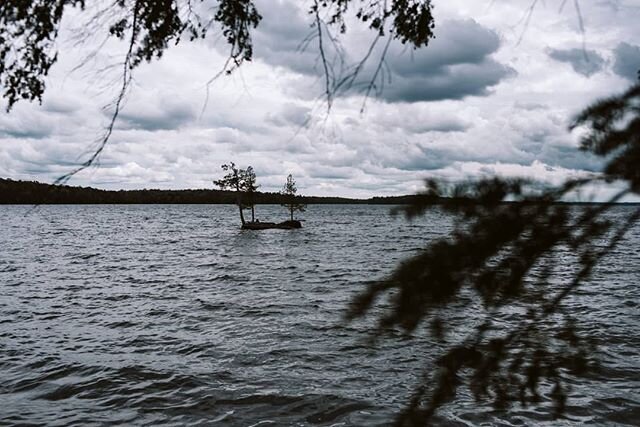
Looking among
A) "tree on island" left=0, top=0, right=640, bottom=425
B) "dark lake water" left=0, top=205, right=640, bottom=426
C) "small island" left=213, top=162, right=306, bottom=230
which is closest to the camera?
"tree on island" left=0, top=0, right=640, bottom=425

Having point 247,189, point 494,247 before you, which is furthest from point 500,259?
point 247,189

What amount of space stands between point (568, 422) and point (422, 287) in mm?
6308

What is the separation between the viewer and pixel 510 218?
2.12m

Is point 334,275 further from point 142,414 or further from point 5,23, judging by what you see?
point 5,23

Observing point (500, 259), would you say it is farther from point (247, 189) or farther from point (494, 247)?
point (247, 189)

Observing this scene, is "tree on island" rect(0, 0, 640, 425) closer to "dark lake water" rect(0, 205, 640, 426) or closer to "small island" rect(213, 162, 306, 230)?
"dark lake water" rect(0, 205, 640, 426)

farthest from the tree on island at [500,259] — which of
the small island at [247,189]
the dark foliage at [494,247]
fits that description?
the small island at [247,189]

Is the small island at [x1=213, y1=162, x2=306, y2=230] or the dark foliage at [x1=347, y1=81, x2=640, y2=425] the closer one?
the dark foliage at [x1=347, y1=81, x2=640, y2=425]

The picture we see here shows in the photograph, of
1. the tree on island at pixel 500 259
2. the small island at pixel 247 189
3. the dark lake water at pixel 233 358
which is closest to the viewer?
the tree on island at pixel 500 259

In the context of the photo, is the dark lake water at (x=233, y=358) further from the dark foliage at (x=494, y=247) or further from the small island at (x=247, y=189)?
the small island at (x=247, y=189)

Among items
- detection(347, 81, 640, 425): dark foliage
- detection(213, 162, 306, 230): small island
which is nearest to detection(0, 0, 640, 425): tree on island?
detection(347, 81, 640, 425): dark foliage

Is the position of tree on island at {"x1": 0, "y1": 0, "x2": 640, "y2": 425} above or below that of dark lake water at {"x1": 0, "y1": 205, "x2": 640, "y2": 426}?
above

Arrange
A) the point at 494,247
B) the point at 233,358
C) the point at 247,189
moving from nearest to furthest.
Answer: the point at 494,247 < the point at 233,358 < the point at 247,189

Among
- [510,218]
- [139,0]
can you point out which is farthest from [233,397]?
[510,218]
